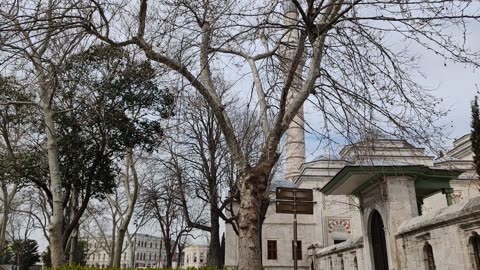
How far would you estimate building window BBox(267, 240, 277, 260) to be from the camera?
2714 cm

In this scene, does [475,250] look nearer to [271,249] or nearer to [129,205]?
[129,205]

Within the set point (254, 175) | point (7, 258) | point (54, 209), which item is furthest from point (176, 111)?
point (7, 258)

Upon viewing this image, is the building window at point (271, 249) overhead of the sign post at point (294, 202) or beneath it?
beneath

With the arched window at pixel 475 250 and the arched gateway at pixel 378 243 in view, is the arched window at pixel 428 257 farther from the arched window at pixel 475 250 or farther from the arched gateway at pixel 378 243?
the arched gateway at pixel 378 243

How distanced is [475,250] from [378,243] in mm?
4094

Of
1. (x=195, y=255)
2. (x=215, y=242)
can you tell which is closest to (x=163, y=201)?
(x=215, y=242)

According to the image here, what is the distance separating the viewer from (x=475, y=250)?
6.89 metres

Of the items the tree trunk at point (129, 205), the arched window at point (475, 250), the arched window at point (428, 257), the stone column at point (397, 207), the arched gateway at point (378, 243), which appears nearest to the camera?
the arched window at point (475, 250)

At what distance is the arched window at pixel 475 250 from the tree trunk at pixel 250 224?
387cm

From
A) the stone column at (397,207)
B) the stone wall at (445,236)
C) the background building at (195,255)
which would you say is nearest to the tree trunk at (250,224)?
the stone wall at (445,236)

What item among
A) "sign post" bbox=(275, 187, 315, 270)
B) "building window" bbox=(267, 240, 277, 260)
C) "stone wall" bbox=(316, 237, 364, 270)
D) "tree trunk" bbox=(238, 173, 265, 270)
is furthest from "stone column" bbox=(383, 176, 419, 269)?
"building window" bbox=(267, 240, 277, 260)

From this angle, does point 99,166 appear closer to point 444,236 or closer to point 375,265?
point 375,265

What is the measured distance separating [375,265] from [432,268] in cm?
260

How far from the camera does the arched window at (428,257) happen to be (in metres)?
8.31
